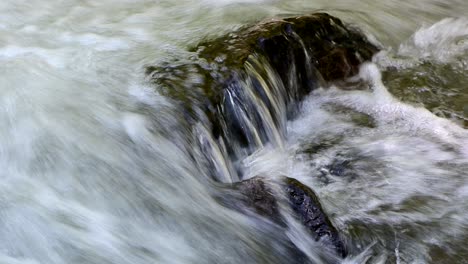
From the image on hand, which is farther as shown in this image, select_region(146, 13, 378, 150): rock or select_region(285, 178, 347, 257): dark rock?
select_region(146, 13, 378, 150): rock

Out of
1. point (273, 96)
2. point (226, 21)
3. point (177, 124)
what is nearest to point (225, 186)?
point (177, 124)

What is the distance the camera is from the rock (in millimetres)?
3922

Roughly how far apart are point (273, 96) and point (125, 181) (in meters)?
1.35

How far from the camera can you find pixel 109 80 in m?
4.52

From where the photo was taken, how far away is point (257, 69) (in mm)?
4145

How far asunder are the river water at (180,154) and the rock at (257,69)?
5.9 inches

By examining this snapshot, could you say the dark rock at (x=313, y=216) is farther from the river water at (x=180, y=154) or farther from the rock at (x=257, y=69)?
the rock at (x=257, y=69)

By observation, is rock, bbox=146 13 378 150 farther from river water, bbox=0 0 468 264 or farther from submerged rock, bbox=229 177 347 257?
submerged rock, bbox=229 177 347 257

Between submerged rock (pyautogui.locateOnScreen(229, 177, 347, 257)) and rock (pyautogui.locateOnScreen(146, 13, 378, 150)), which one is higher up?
rock (pyautogui.locateOnScreen(146, 13, 378, 150))

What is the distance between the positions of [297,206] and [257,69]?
133 cm

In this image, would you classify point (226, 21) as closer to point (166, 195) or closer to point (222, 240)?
point (166, 195)

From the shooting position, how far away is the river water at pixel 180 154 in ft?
10.4

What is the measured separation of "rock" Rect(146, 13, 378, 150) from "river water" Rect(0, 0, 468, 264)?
149 millimetres

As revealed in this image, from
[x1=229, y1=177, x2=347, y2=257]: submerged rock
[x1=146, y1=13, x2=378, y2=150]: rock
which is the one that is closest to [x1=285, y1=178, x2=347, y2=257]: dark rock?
[x1=229, y1=177, x2=347, y2=257]: submerged rock
